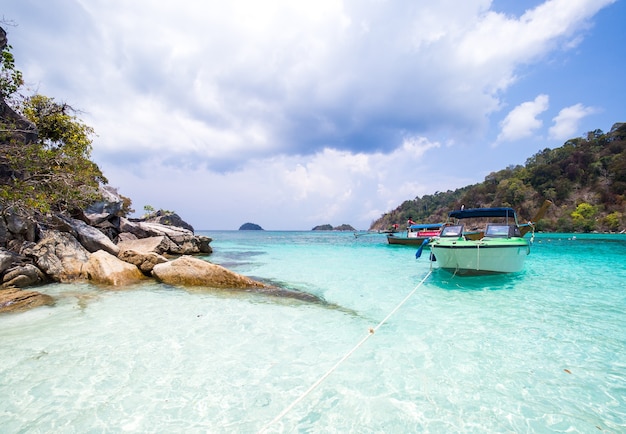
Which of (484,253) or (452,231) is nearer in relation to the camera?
(484,253)

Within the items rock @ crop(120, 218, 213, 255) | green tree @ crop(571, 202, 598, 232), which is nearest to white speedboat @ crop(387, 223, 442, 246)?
rock @ crop(120, 218, 213, 255)

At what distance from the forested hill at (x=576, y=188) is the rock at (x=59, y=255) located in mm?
77514

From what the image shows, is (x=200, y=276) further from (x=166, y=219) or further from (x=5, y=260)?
(x=166, y=219)

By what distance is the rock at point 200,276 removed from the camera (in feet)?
31.9

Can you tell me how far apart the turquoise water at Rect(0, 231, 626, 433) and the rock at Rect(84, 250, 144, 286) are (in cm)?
152

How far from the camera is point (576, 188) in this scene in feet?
215

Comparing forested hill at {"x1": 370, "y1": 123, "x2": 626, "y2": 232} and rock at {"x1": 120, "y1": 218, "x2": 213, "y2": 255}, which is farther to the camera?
forested hill at {"x1": 370, "y1": 123, "x2": 626, "y2": 232}

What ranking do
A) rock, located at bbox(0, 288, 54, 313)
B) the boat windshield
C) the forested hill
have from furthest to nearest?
the forested hill → the boat windshield → rock, located at bbox(0, 288, 54, 313)

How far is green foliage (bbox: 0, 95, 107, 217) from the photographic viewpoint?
930 centimetres

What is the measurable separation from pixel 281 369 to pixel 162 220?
29773mm

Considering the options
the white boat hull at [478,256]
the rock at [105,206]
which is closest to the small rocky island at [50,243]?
the rock at [105,206]

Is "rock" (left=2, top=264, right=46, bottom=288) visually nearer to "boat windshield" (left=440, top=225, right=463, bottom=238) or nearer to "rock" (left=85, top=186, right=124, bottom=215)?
"rock" (left=85, top=186, right=124, bottom=215)

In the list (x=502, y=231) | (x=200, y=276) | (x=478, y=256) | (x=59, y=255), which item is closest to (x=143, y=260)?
(x=59, y=255)

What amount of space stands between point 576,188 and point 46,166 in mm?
89198
